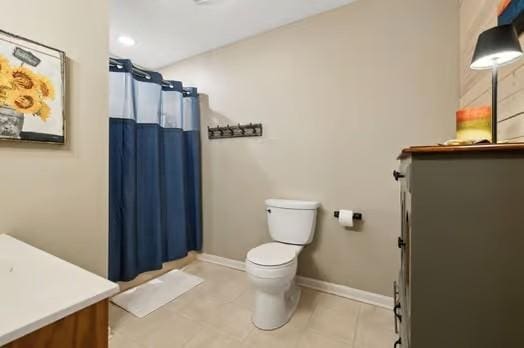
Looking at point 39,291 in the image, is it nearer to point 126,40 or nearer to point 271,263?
point 271,263

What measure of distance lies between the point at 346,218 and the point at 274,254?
0.61m

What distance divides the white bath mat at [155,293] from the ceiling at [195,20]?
223cm

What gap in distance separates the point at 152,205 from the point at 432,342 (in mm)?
2033

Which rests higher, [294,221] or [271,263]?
→ [294,221]

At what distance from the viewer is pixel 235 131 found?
231 centimetres

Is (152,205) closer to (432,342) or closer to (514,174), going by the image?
(432,342)

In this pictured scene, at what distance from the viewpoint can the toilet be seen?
1491 mm

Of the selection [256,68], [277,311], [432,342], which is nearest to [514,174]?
[432,342]

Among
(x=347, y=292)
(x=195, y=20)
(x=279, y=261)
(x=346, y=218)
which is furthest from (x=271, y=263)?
(x=195, y=20)

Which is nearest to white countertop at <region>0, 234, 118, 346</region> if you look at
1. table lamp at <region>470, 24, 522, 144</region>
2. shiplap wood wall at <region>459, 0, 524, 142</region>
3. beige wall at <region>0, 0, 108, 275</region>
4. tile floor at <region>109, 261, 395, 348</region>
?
beige wall at <region>0, 0, 108, 275</region>

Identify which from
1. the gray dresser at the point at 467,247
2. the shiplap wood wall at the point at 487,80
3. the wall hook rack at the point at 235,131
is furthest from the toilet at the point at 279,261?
the shiplap wood wall at the point at 487,80

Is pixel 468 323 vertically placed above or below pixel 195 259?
above

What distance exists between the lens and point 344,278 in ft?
6.17

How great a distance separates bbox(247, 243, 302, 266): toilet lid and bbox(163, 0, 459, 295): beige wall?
14.0 inches
